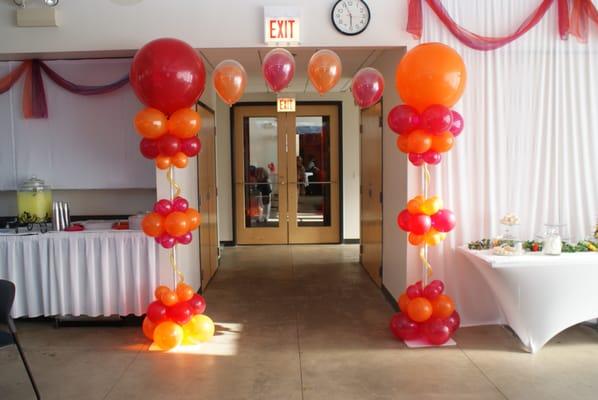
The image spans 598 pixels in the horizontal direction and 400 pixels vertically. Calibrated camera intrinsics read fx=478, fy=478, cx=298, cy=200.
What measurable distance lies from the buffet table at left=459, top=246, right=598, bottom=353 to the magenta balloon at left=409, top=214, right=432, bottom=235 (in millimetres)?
441

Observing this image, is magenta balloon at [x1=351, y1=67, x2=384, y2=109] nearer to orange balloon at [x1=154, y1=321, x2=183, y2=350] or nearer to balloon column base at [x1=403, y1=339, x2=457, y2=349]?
balloon column base at [x1=403, y1=339, x2=457, y2=349]

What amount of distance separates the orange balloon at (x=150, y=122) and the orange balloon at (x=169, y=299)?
4.04 feet

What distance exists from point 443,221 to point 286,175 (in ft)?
15.5

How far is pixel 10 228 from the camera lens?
4340 millimetres

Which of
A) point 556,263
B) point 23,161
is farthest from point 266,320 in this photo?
point 23,161

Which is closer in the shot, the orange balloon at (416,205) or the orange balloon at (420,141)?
the orange balloon at (420,141)

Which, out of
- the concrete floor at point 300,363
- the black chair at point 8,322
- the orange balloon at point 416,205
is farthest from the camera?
the orange balloon at point 416,205

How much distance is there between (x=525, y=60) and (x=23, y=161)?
458 centimetres

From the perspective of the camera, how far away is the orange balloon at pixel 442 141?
351 centimetres

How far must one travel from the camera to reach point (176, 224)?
3.57 m

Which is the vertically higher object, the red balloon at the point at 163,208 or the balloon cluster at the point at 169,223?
the red balloon at the point at 163,208

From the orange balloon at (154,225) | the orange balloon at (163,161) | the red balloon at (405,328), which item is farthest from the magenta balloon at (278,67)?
the red balloon at (405,328)

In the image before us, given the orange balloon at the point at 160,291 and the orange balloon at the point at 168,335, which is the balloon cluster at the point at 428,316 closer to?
the orange balloon at the point at 168,335

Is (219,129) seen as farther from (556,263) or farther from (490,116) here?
(556,263)
